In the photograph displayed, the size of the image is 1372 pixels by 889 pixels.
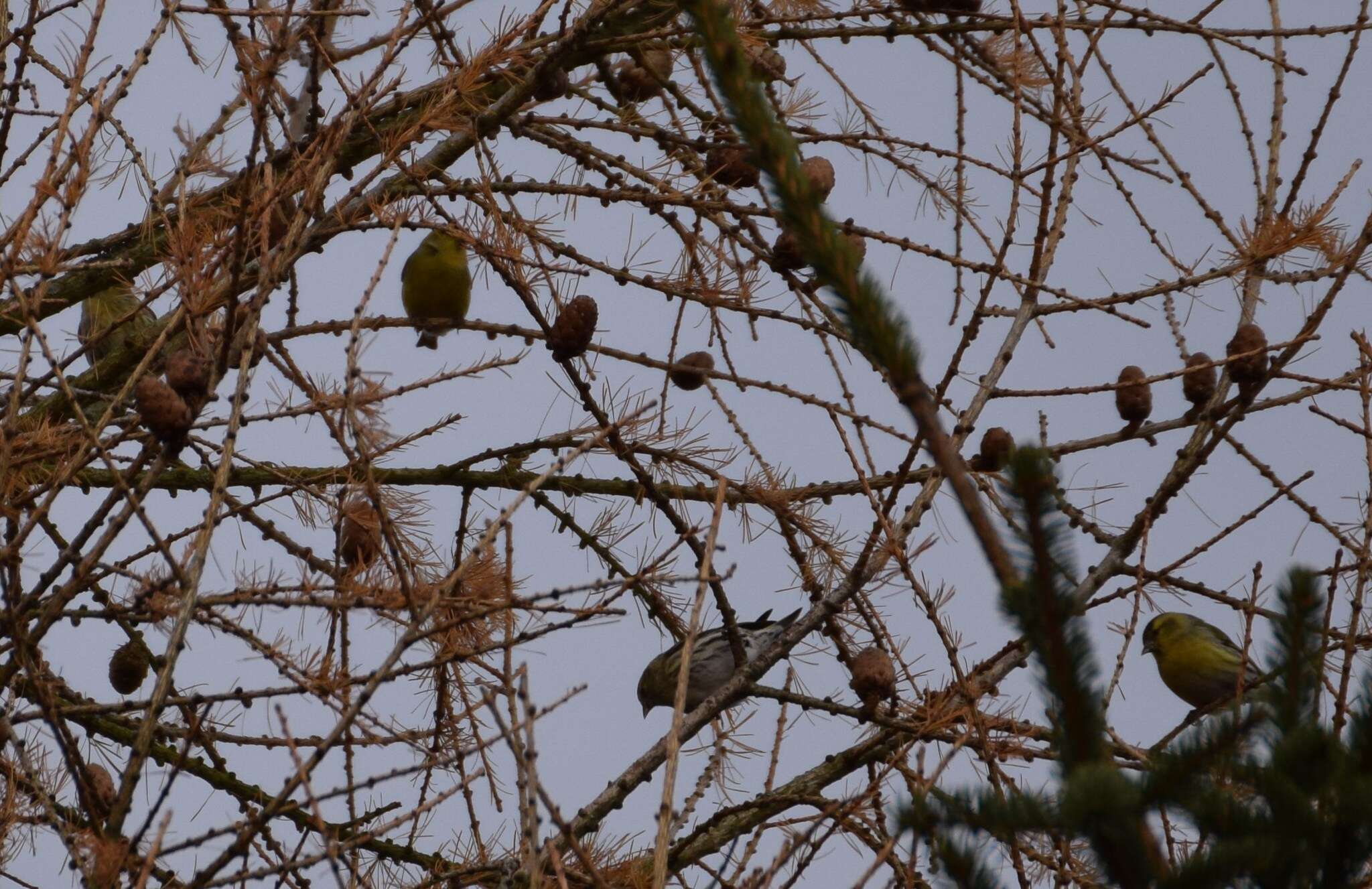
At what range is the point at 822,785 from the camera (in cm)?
316

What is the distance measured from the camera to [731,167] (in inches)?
135

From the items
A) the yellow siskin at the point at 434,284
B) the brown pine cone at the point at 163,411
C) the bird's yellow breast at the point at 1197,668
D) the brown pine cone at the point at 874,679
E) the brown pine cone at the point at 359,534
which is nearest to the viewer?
the brown pine cone at the point at 163,411

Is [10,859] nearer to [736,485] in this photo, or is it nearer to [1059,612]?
[736,485]

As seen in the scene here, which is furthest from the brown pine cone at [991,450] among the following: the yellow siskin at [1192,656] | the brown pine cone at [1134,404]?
the yellow siskin at [1192,656]

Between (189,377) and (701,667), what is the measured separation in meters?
2.96

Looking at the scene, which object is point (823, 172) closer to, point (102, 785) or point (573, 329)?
point (573, 329)

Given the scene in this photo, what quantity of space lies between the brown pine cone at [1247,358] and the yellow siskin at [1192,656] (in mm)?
2134

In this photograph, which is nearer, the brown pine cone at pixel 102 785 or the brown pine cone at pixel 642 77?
the brown pine cone at pixel 102 785

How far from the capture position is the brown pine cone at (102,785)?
254 centimetres

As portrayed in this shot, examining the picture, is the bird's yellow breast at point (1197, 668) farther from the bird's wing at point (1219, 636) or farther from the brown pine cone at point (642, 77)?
the brown pine cone at point (642, 77)

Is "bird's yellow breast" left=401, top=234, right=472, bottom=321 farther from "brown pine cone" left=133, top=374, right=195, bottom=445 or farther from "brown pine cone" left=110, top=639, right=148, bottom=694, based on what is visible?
"brown pine cone" left=133, top=374, right=195, bottom=445

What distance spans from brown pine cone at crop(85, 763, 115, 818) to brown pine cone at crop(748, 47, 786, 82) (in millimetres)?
2042

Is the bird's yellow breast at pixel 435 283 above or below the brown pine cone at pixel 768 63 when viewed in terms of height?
above

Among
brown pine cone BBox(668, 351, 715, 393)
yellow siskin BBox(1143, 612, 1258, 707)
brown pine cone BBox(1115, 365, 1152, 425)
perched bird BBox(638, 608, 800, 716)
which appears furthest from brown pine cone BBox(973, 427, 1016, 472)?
yellow siskin BBox(1143, 612, 1258, 707)
